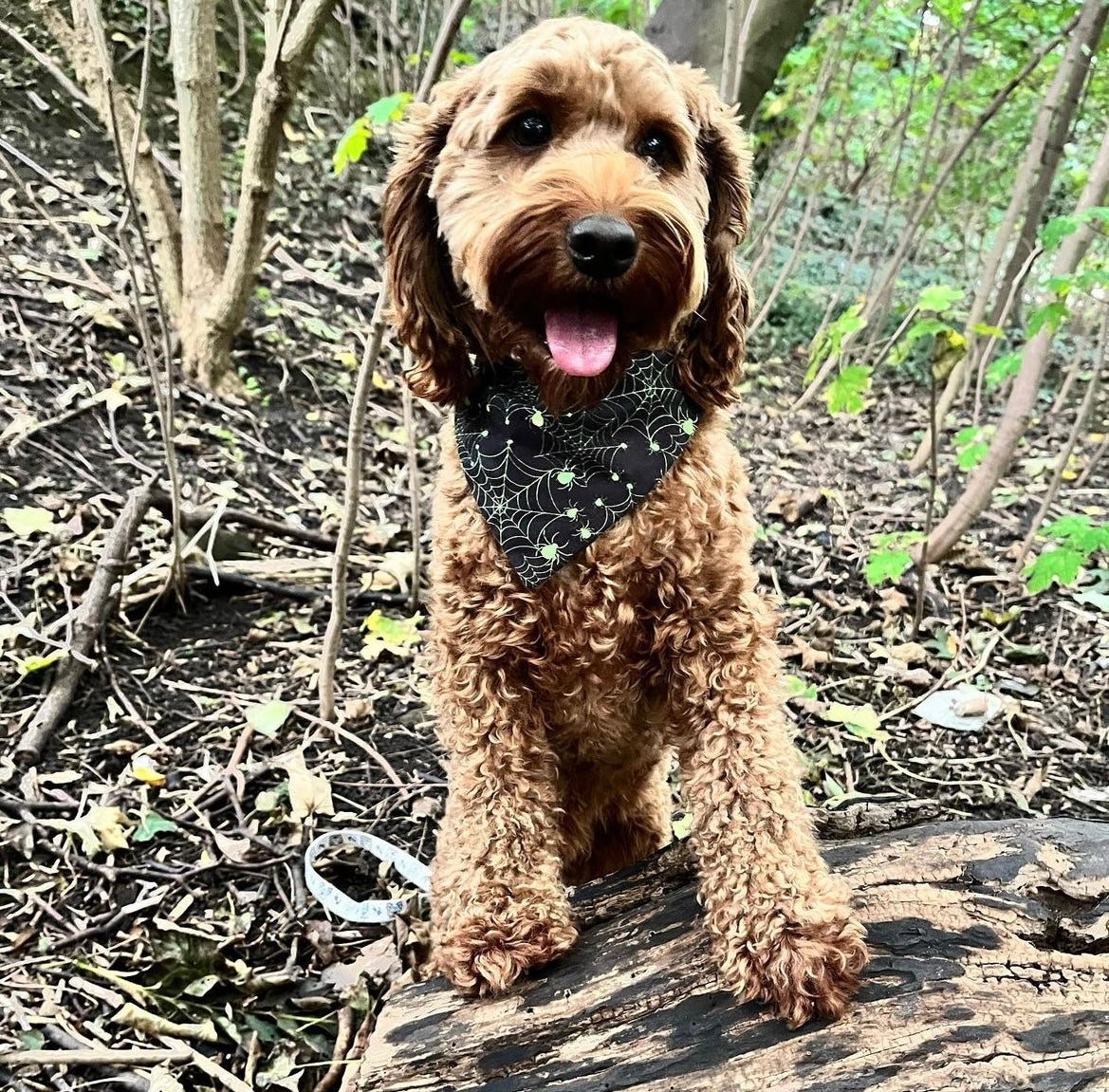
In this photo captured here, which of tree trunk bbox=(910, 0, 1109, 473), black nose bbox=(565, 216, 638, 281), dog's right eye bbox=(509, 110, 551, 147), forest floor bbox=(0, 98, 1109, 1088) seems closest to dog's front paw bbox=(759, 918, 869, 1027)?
forest floor bbox=(0, 98, 1109, 1088)

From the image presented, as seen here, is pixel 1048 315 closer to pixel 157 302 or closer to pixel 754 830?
pixel 754 830

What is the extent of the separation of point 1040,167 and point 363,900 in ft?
14.7

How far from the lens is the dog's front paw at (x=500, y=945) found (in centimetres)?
199

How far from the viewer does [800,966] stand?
5.79 feet

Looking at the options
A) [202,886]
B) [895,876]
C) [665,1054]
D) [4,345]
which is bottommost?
[202,886]

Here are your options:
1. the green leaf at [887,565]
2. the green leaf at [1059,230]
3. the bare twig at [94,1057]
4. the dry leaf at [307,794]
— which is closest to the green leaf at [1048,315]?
the green leaf at [1059,230]

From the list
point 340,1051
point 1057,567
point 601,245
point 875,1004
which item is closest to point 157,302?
point 601,245

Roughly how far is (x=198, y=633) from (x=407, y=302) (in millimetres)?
1840

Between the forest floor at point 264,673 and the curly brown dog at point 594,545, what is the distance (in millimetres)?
555

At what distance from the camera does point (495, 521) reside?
6.82 feet

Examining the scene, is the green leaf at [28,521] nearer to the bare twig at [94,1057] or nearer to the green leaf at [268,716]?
the green leaf at [268,716]

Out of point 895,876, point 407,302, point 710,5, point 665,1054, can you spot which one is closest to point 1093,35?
point 710,5

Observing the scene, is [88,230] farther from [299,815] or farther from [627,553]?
[627,553]

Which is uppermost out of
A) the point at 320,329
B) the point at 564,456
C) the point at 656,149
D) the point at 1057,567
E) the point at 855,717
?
the point at 656,149
